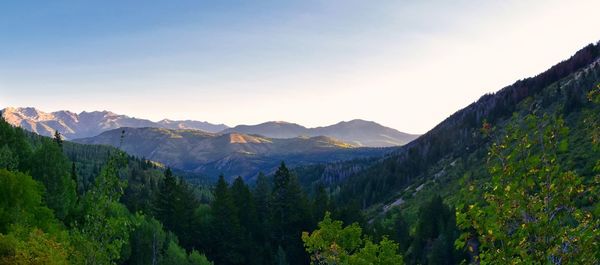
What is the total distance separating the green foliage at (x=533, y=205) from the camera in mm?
10539

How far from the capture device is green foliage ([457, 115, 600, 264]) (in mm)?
10539

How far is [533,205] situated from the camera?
1075 centimetres

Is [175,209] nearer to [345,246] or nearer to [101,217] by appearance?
[345,246]

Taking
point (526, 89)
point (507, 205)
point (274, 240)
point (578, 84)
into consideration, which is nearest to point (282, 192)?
point (274, 240)

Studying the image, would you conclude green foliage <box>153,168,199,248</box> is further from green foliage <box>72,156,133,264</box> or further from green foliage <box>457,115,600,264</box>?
green foliage <box>457,115,600,264</box>

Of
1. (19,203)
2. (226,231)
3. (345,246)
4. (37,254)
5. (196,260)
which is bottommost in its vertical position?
(196,260)

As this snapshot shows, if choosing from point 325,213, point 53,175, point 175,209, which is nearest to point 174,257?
point 175,209

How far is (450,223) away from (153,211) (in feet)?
173

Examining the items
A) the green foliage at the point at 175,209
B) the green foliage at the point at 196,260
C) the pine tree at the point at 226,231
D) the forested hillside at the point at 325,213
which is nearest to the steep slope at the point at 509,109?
the forested hillside at the point at 325,213

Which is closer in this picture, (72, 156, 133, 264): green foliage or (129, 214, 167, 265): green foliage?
(72, 156, 133, 264): green foliage

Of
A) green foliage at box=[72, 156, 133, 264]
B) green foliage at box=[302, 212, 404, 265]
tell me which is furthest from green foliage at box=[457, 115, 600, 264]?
green foliage at box=[302, 212, 404, 265]

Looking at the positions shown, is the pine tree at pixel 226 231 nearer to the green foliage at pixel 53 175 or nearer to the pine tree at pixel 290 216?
the pine tree at pixel 290 216

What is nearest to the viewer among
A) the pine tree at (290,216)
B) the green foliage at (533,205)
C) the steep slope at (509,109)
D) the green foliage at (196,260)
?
the green foliage at (533,205)

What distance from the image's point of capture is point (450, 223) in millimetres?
78188
